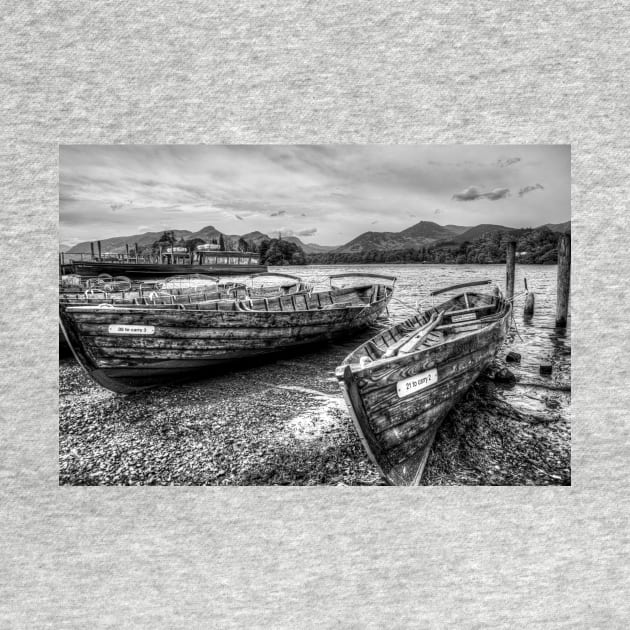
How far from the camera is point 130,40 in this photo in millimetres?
1781

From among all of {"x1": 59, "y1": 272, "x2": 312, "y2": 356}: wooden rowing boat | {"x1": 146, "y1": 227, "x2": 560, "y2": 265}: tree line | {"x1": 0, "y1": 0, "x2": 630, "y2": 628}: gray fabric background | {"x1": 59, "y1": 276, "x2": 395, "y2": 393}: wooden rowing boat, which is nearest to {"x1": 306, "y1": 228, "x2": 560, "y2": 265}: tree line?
{"x1": 146, "y1": 227, "x2": 560, "y2": 265}: tree line

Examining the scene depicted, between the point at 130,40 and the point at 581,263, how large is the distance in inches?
97.4

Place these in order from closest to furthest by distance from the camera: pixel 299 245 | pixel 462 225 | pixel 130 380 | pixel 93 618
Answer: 1. pixel 93 618
2. pixel 462 225
3. pixel 299 245
4. pixel 130 380

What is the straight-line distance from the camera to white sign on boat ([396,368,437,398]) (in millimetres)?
1656

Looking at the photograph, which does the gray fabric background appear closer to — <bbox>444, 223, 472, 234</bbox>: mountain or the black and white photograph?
the black and white photograph

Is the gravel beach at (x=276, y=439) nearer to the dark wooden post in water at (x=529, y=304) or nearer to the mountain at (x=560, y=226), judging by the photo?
the dark wooden post in water at (x=529, y=304)

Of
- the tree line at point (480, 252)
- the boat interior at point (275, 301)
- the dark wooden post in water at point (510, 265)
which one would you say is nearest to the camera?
the tree line at point (480, 252)

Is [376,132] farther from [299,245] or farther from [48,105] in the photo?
[48,105]

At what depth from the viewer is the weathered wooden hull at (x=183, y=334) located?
2.23 meters

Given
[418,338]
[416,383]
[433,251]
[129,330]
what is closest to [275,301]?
[129,330]

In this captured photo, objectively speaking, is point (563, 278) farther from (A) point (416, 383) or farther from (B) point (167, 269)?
(B) point (167, 269)

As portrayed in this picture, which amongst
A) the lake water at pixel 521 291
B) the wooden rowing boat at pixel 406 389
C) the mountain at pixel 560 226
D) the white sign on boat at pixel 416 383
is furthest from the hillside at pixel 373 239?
the white sign on boat at pixel 416 383

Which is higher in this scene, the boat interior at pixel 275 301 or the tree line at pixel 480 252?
the tree line at pixel 480 252

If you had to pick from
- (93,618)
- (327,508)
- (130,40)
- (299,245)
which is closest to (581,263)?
(299,245)
